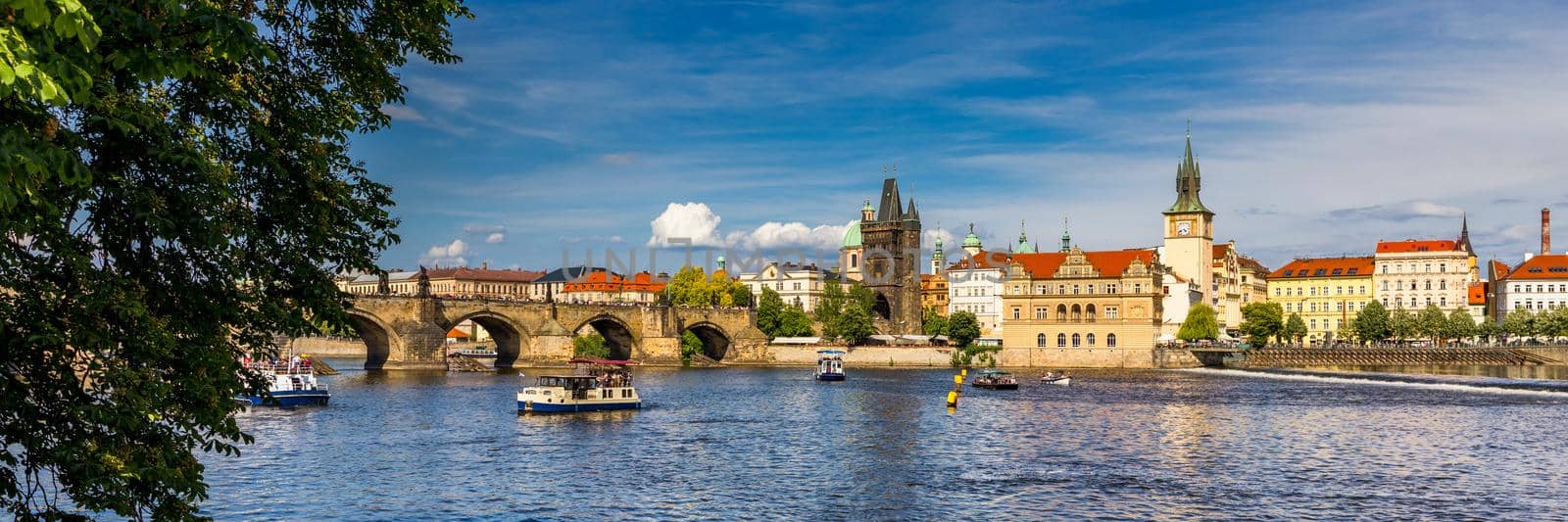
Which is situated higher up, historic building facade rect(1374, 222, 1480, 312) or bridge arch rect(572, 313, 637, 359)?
historic building facade rect(1374, 222, 1480, 312)

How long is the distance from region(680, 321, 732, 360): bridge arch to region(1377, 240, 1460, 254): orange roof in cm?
8073

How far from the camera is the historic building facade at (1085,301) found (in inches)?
4747

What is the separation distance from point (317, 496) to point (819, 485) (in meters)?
13.3

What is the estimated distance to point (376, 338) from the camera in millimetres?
105500

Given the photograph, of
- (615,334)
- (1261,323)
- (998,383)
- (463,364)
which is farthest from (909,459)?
(1261,323)

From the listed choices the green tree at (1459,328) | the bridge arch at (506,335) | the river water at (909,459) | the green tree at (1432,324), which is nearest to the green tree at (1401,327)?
the green tree at (1432,324)

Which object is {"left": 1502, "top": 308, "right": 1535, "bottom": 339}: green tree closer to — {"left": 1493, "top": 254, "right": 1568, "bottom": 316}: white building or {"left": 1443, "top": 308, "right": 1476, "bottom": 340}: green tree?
{"left": 1443, "top": 308, "right": 1476, "bottom": 340}: green tree

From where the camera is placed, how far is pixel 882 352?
132m

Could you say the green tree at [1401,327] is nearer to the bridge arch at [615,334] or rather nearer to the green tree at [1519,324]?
the green tree at [1519,324]

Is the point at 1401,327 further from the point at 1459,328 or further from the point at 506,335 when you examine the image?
the point at 506,335

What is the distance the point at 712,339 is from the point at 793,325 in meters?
9.36

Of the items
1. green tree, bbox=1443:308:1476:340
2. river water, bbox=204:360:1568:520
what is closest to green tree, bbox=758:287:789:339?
river water, bbox=204:360:1568:520

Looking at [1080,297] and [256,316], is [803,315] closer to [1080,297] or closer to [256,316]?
[1080,297]

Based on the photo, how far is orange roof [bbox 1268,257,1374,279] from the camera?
163000 millimetres
